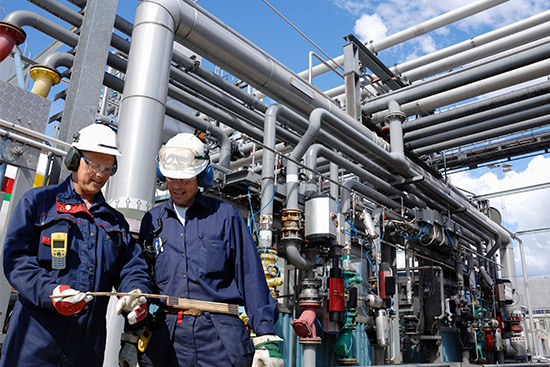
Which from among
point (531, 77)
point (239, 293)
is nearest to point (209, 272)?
point (239, 293)

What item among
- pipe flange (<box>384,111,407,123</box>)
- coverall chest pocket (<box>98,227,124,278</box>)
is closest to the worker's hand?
coverall chest pocket (<box>98,227,124,278</box>)

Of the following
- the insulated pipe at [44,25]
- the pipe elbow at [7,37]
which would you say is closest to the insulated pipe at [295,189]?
the insulated pipe at [44,25]

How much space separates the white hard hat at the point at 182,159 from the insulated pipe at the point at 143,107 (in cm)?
111

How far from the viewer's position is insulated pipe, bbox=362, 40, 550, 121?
6.28 metres

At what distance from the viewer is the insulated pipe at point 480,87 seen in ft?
21.1

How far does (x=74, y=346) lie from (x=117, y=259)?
386 millimetres

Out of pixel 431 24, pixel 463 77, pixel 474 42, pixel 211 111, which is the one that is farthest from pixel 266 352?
pixel 431 24

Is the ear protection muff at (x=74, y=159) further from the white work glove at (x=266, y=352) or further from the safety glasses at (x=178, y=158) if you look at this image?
the white work glove at (x=266, y=352)

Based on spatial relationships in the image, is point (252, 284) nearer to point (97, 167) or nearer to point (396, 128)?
point (97, 167)

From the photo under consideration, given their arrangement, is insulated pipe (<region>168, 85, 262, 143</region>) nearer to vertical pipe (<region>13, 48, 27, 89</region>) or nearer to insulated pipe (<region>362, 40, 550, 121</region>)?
insulated pipe (<region>362, 40, 550, 121</region>)

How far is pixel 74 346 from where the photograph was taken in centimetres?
171

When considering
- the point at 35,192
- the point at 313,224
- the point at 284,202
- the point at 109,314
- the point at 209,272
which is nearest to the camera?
the point at 35,192

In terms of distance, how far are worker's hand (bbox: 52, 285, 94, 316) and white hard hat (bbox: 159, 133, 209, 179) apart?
0.65 metres

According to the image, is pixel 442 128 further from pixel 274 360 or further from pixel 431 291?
pixel 274 360
